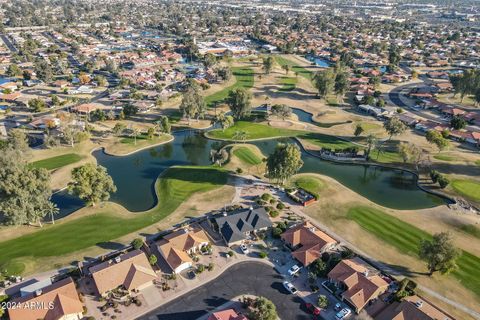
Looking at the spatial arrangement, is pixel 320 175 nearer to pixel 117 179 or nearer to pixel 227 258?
pixel 227 258

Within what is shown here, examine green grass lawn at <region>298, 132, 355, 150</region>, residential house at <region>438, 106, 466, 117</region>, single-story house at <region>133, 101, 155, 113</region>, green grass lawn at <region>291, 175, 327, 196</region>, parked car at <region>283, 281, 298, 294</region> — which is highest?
single-story house at <region>133, 101, 155, 113</region>

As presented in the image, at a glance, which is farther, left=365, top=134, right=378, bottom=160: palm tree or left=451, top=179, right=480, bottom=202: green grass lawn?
left=365, top=134, right=378, bottom=160: palm tree

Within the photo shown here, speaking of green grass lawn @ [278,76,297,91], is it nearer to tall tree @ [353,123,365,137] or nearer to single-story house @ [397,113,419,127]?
single-story house @ [397,113,419,127]

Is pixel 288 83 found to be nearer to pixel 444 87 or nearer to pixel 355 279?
pixel 444 87

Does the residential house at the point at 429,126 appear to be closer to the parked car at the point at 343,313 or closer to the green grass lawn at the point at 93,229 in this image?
the green grass lawn at the point at 93,229

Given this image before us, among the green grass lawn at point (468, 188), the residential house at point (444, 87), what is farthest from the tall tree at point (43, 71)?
the residential house at point (444, 87)

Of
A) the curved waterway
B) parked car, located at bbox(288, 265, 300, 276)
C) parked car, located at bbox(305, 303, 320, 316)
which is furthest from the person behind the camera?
the curved waterway

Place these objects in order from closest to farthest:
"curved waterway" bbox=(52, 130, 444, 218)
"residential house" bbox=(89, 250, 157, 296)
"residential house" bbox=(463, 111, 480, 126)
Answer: "residential house" bbox=(89, 250, 157, 296), "curved waterway" bbox=(52, 130, 444, 218), "residential house" bbox=(463, 111, 480, 126)

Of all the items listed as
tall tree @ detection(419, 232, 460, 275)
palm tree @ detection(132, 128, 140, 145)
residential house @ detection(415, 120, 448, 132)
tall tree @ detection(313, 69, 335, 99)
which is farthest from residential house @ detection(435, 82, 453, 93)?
palm tree @ detection(132, 128, 140, 145)
